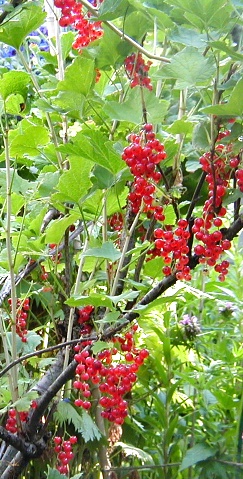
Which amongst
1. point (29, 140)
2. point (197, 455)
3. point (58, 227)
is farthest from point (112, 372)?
point (197, 455)

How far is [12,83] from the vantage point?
661 millimetres

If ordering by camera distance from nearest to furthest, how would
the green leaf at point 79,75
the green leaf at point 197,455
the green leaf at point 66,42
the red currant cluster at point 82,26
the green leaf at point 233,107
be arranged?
the green leaf at point 233,107 → the green leaf at point 79,75 → the red currant cluster at point 82,26 → the green leaf at point 66,42 → the green leaf at point 197,455

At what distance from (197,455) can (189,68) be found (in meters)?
0.83

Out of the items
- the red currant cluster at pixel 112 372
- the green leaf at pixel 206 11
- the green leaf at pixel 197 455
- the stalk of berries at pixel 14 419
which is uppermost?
A: the green leaf at pixel 206 11

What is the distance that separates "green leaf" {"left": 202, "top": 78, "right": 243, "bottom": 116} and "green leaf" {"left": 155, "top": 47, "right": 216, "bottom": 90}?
36 millimetres

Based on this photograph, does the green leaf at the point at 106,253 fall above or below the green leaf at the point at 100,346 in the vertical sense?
above

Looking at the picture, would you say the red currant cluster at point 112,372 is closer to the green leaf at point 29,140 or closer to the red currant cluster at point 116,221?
the red currant cluster at point 116,221

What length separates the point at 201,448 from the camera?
1.15m

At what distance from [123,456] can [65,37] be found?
0.86m

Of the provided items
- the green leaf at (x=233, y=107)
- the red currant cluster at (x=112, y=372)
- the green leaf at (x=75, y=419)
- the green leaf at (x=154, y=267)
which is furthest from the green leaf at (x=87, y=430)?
the green leaf at (x=233, y=107)

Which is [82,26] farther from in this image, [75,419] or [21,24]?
[75,419]

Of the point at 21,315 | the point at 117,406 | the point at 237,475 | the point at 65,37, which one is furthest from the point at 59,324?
the point at 237,475

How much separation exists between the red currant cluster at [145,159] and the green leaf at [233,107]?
6 cm

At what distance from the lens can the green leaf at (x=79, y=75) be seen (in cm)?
59
